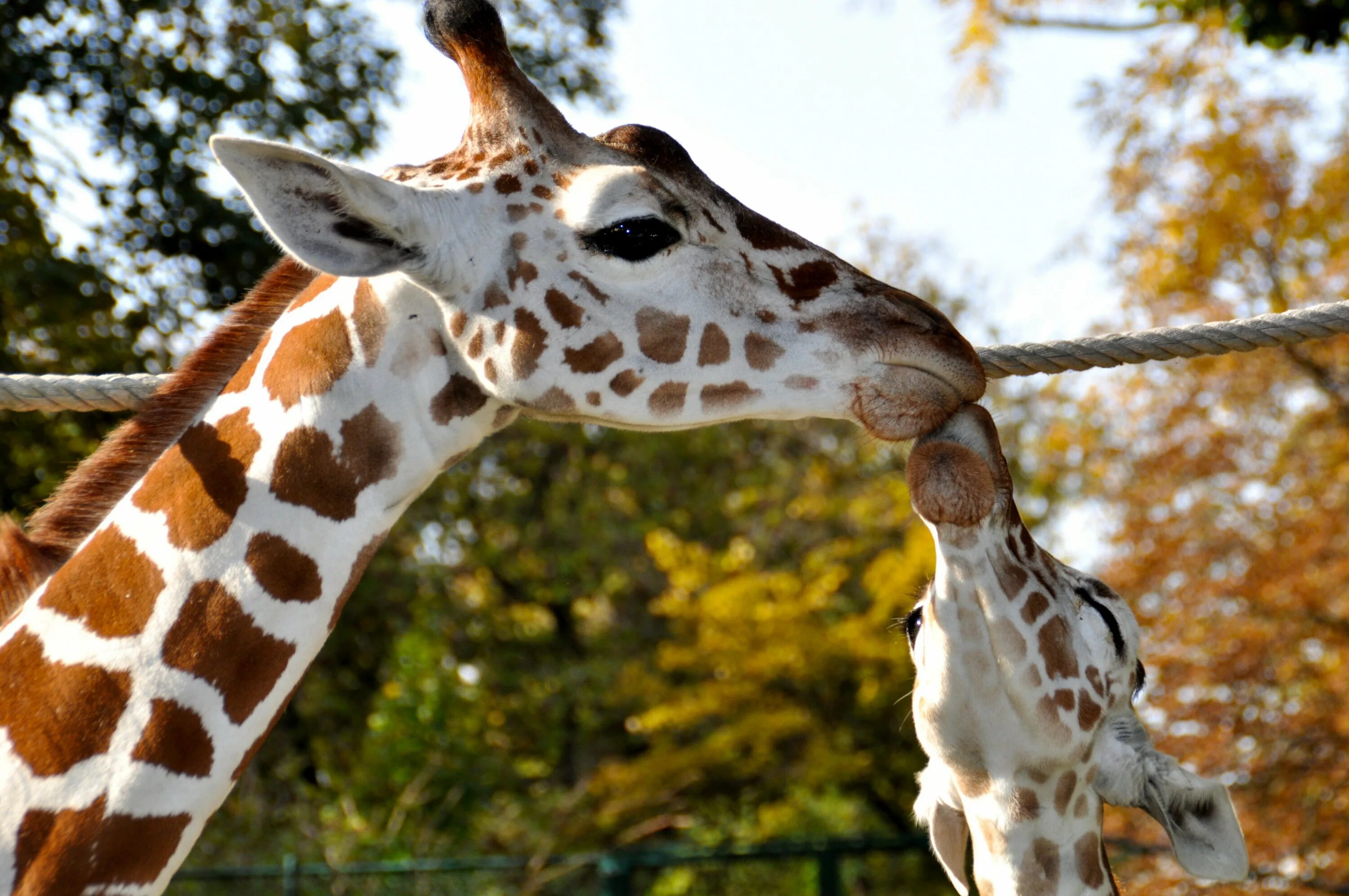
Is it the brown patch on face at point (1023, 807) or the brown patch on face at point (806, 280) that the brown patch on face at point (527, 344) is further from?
the brown patch on face at point (1023, 807)

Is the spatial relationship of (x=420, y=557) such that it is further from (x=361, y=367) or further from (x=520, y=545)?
(x=361, y=367)

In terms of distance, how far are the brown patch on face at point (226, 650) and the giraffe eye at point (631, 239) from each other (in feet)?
2.34

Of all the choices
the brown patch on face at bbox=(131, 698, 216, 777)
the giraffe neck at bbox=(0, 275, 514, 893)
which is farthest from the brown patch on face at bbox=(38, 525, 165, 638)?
the brown patch on face at bbox=(131, 698, 216, 777)

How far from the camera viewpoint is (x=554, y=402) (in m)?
1.84

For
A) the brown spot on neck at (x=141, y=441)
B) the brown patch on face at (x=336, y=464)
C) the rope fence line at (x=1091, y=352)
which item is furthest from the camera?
the rope fence line at (x=1091, y=352)

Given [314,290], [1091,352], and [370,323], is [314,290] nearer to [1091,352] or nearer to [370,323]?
[370,323]

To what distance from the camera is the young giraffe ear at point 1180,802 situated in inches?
76.7

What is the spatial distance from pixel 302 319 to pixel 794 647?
9.52 m

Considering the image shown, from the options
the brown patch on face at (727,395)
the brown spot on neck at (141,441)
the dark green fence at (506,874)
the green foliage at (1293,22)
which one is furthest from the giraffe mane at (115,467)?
the dark green fence at (506,874)

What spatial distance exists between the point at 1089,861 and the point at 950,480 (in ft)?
2.19

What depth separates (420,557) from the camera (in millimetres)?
13727

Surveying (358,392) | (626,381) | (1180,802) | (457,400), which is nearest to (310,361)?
(358,392)

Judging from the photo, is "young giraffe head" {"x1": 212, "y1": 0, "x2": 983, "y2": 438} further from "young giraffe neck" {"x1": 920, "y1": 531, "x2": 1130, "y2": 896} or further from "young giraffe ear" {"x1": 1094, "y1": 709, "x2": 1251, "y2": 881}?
"young giraffe ear" {"x1": 1094, "y1": 709, "x2": 1251, "y2": 881}

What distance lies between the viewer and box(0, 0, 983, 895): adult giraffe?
1.66 m
